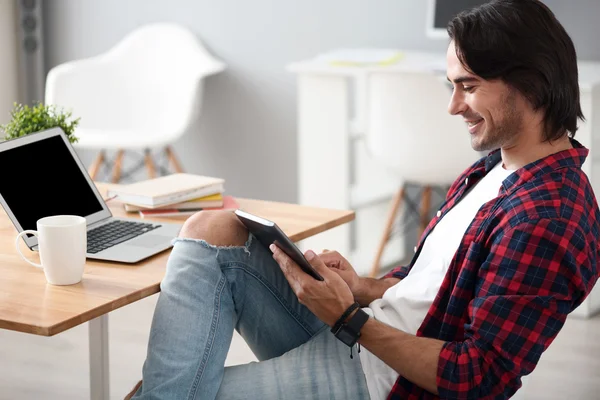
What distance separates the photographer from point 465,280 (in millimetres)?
1434

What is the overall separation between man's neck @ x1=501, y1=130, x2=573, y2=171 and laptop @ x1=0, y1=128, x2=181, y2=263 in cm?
63

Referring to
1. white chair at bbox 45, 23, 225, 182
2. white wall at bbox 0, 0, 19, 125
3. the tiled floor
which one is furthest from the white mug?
white wall at bbox 0, 0, 19, 125

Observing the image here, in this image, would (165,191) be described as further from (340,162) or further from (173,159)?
(173,159)

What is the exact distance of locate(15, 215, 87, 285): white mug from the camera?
1.50m

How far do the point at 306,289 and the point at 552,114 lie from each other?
465 mm

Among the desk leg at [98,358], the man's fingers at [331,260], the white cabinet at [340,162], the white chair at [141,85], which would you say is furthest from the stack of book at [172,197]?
the white chair at [141,85]

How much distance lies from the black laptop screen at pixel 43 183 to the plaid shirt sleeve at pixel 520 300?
837 millimetres

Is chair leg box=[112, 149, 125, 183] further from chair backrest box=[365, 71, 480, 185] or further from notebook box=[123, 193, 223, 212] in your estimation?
notebook box=[123, 193, 223, 212]

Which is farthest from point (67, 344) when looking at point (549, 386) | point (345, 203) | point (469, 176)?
point (469, 176)

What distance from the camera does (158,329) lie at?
1.48m

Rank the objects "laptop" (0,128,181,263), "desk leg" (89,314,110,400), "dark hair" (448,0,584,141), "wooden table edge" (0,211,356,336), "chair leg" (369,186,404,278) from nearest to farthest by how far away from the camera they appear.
Answer: "wooden table edge" (0,211,356,336) → "dark hair" (448,0,584,141) → "laptop" (0,128,181,263) → "desk leg" (89,314,110,400) → "chair leg" (369,186,404,278)

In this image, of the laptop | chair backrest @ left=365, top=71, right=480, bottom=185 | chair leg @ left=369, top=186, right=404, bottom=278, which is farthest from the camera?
chair leg @ left=369, top=186, right=404, bottom=278

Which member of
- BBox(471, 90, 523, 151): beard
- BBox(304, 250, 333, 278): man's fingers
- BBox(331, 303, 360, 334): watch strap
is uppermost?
BBox(471, 90, 523, 151): beard

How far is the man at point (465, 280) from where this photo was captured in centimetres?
136
